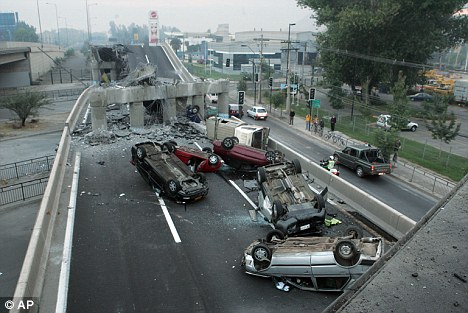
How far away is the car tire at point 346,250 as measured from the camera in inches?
354

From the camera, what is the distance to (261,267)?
990 centimetres

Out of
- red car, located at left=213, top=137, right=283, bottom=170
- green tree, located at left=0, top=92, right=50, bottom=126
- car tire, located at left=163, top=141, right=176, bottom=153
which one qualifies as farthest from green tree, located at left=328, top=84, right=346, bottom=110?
car tire, located at left=163, top=141, right=176, bottom=153

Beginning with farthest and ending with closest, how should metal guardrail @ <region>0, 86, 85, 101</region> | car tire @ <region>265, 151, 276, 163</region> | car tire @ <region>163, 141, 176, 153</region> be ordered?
metal guardrail @ <region>0, 86, 85, 101</region>, car tire @ <region>265, 151, 276, 163</region>, car tire @ <region>163, 141, 176, 153</region>

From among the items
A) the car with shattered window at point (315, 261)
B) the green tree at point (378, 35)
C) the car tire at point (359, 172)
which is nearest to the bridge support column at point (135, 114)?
the car tire at point (359, 172)

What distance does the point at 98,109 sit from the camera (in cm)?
2592

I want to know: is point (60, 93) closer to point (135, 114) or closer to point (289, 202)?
point (135, 114)

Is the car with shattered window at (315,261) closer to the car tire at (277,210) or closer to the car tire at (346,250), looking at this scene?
the car tire at (346,250)

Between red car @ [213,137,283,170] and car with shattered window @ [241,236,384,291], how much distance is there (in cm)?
840

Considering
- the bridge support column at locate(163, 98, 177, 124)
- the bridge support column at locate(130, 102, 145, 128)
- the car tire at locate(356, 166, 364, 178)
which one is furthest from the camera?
the bridge support column at locate(163, 98, 177, 124)

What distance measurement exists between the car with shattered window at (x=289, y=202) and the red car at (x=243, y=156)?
3303 millimetres

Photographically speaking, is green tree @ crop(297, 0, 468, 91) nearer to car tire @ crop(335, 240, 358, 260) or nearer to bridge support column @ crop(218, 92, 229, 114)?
bridge support column @ crop(218, 92, 229, 114)

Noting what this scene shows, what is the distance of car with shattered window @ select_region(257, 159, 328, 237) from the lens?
12000 mm

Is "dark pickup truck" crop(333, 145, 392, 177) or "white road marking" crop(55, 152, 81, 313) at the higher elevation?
"white road marking" crop(55, 152, 81, 313)

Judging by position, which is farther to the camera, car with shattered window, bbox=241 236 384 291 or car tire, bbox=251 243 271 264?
car tire, bbox=251 243 271 264
